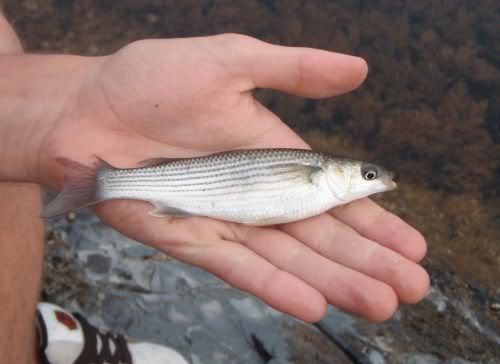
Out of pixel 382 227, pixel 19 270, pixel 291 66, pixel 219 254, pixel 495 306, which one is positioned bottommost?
pixel 495 306

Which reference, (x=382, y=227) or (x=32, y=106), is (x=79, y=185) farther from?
(x=382, y=227)

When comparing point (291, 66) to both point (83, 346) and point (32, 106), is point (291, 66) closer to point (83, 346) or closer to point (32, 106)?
point (32, 106)

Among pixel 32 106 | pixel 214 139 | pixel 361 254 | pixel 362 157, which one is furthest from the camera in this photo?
pixel 362 157

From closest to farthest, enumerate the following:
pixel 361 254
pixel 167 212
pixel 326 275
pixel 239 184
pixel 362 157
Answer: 1. pixel 326 275
2. pixel 361 254
3. pixel 167 212
4. pixel 239 184
5. pixel 362 157

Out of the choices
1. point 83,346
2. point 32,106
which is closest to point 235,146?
point 32,106

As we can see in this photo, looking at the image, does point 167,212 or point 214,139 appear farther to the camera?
point 214,139

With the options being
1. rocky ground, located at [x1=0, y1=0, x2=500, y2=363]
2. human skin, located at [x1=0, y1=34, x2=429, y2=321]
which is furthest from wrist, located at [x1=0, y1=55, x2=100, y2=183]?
rocky ground, located at [x1=0, y1=0, x2=500, y2=363]

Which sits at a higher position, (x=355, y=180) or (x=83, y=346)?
(x=355, y=180)
